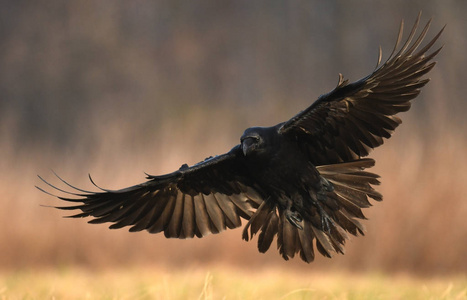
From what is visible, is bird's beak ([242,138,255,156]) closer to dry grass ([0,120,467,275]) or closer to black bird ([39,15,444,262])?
black bird ([39,15,444,262])

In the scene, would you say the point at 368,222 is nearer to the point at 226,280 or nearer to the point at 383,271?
the point at 383,271

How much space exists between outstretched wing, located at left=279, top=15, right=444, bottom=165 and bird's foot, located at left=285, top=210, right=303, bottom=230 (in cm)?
32

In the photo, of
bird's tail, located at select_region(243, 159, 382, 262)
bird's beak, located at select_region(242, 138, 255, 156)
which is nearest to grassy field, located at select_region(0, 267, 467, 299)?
→ bird's tail, located at select_region(243, 159, 382, 262)

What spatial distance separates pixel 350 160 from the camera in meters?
3.77

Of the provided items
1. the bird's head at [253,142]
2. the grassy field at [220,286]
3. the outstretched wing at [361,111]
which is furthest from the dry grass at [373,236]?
the bird's head at [253,142]

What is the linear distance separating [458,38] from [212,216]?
6.02 metres

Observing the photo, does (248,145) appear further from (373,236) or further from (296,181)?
(373,236)

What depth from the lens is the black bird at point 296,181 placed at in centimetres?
347

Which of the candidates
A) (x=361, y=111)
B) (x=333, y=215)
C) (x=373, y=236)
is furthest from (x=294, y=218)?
(x=373, y=236)

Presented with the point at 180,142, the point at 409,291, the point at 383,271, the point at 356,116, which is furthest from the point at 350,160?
the point at 180,142

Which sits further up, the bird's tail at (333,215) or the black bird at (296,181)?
the black bird at (296,181)

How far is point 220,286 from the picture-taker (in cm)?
438

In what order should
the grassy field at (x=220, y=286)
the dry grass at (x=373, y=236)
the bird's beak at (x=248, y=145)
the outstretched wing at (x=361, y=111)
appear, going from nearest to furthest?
1. the outstretched wing at (x=361, y=111)
2. the bird's beak at (x=248, y=145)
3. the grassy field at (x=220, y=286)
4. the dry grass at (x=373, y=236)

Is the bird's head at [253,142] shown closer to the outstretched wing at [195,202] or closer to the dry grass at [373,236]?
the outstretched wing at [195,202]
